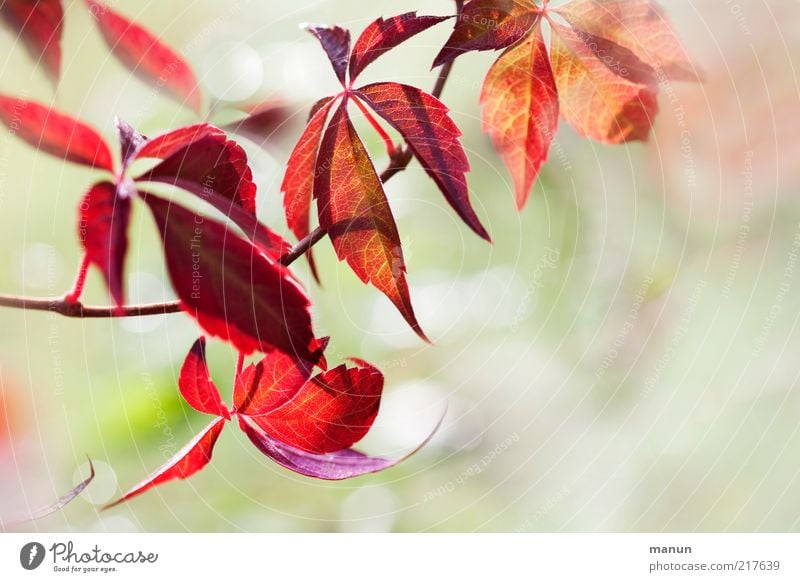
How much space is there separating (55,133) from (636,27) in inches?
9.8

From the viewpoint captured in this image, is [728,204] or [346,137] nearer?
[346,137]

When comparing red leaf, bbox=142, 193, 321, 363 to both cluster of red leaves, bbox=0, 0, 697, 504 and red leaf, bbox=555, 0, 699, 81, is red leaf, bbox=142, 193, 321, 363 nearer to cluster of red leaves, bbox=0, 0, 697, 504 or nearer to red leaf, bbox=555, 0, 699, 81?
cluster of red leaves, bbox=0, 0, 697, 504

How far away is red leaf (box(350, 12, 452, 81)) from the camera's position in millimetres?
234

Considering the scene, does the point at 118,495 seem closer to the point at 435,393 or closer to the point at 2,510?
the point at 2,510

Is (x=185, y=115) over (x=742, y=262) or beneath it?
over

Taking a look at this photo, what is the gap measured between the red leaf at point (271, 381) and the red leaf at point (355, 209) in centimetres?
5

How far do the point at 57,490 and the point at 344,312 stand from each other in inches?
6.9

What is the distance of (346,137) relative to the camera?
235 millimetres

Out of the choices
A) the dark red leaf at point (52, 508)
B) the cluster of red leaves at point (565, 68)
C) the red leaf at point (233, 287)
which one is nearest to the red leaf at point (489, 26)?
the cluster of red leaves at point (565, 68)

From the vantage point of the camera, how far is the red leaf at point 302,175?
24 cm

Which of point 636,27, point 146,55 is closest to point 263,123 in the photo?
point 146,55

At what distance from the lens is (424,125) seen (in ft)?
0.78
